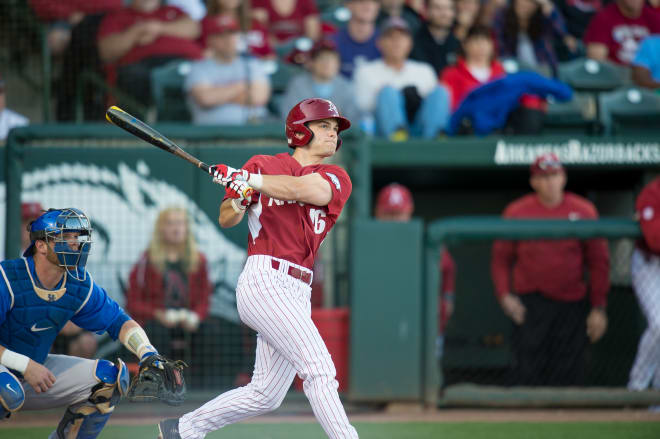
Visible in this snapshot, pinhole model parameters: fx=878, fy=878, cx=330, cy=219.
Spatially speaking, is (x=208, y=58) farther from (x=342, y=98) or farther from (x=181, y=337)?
(x=181, y=337)

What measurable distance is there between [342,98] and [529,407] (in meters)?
2.79

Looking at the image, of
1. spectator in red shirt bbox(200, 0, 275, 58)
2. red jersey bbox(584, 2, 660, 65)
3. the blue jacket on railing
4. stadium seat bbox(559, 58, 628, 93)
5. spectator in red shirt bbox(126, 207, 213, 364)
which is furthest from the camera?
red jersey bbox(584, 2, 660, 65)

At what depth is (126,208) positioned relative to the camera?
6.24 metres

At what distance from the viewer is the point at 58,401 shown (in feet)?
12.9

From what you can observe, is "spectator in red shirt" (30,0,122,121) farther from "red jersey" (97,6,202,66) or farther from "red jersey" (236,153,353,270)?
"red jersey" (236,153,353,270)

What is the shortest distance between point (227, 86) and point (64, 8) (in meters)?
1.67

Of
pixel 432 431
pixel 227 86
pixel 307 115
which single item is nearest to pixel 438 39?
pixel 227 86

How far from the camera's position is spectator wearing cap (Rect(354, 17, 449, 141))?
7.05m

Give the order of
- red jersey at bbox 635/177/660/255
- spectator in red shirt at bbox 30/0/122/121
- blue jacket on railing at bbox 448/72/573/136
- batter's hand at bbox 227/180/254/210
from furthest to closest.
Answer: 1. spectator in red shirt at bbox 30/0/122/121
2. blue jacket on railing at bbox 448/72/573/136
3. red jersey at bbox 635/177/660/255
4. batter's hand at bbox 227/180/254/210

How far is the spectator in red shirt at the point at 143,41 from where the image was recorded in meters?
7.54

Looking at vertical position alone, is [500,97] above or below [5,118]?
above

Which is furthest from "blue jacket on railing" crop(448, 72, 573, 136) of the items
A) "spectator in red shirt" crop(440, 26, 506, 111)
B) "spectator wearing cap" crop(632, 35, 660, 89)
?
"spectator wearing cap" crop(632, 35, 660, 89)

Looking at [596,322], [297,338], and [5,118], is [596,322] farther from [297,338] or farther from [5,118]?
[5,118]

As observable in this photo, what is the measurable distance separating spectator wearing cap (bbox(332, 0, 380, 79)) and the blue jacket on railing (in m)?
1.25
